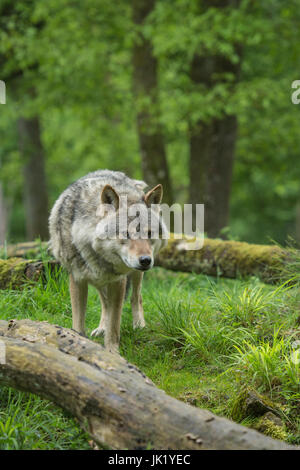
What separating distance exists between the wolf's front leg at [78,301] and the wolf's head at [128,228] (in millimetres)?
598

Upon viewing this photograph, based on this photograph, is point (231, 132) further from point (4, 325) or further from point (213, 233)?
point (4, 325)

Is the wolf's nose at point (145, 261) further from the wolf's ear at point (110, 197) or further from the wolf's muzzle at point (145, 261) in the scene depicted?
the wolf's ear at point (110, 197)

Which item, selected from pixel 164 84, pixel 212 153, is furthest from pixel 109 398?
pixel 164 84

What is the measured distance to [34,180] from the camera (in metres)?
16.0

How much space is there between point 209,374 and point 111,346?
100 centimetres

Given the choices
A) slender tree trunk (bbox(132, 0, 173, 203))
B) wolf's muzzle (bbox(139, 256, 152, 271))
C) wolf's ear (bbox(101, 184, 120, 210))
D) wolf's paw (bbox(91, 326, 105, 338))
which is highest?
slender tree trunk (bbox(132, 0, 173, 203))

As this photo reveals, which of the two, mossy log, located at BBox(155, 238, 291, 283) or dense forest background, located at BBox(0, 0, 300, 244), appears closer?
mossy log, located at BBox(155, 238, 291, 283)

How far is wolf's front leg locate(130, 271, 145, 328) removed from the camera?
5.84 meters

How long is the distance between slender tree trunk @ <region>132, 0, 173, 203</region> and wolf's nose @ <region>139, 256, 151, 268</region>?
26.0ft

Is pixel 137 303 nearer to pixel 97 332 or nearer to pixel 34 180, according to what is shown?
pixel 97 332

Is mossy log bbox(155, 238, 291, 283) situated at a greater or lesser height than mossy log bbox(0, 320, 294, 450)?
greater

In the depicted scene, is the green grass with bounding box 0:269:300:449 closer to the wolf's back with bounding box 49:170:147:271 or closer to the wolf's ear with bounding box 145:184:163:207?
the wolf's back with bounding box 49:170:147:271

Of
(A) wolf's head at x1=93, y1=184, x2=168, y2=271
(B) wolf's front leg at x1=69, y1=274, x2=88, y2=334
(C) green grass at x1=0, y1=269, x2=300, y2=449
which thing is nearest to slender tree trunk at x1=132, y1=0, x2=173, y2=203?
(C) green grass at x1=0, y1=269, x2=300, y2=449

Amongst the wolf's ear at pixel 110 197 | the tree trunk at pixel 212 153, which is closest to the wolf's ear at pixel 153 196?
the wolf's ear at pixel 110 197
